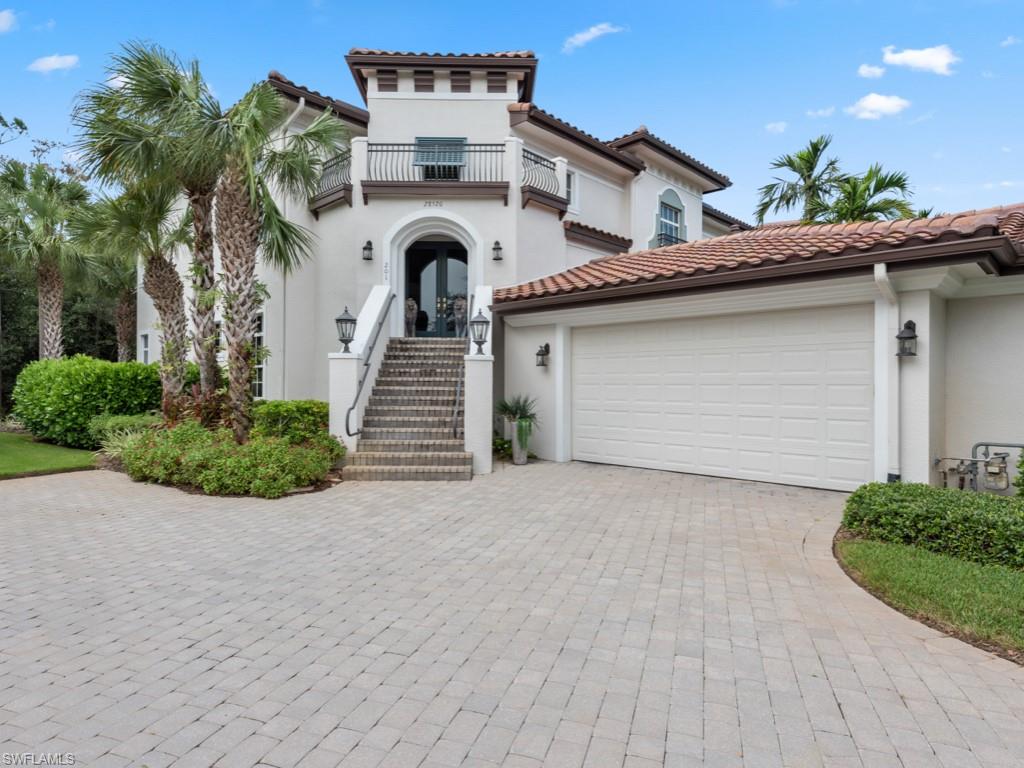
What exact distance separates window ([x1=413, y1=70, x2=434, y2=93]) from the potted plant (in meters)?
8.39

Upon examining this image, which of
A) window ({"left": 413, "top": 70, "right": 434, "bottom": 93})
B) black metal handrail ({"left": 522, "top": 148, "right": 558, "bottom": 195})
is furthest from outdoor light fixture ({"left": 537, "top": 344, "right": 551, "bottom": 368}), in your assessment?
window ({"left": 413, "top": 70, "right": 434, "bottom": 93})

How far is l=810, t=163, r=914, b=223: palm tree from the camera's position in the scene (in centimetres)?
1360

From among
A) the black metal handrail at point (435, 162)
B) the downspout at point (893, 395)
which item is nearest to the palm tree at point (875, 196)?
the downspout at point (893, 395)

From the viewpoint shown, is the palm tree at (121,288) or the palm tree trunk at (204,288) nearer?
the palm tree trunk at (204,288)

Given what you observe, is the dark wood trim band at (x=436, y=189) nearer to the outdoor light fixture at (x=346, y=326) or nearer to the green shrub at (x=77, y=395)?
the outdoor light fixture at (x=346, y=326)

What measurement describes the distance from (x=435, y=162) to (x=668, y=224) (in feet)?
29.6

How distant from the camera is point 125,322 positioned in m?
Answer: 21.5

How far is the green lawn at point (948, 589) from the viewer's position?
3.82 metres

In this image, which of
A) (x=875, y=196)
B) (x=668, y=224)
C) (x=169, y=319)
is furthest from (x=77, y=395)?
(x=875, y=196)

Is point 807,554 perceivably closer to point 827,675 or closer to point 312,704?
point 827,675

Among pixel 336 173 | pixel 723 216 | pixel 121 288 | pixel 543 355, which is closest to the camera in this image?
pixel 543 355

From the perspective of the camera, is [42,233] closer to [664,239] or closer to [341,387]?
[341,387]

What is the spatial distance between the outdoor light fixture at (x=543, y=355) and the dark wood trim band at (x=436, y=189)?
3905 millimetres

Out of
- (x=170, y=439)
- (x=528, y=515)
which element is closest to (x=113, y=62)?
(x=170, y=439)
